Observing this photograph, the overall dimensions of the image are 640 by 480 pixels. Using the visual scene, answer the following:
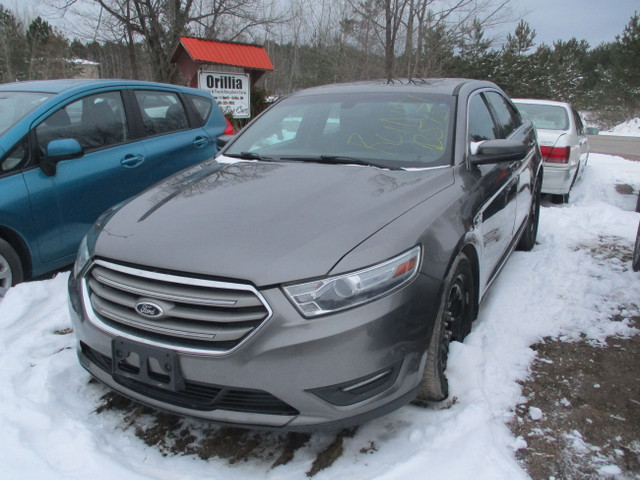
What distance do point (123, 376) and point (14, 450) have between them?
52 centimetres

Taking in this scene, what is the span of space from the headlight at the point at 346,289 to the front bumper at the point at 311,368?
31mm

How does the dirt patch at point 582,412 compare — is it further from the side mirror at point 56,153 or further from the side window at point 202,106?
the side window at point 202,106

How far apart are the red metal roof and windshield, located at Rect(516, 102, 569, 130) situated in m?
5.96

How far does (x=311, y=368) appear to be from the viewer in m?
1.86

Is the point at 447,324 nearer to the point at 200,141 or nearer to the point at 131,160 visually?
the point at 131,160

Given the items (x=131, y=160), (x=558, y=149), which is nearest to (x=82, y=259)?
(x=131, y=160)

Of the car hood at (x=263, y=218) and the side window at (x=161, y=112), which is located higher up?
the side window at (x=161, y=112)

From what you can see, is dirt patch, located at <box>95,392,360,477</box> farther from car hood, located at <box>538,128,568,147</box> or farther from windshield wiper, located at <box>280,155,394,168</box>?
car hood, located at <box>538,128,568,147</box>

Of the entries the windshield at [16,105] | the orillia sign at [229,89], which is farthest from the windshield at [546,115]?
the windshield at [16,105]

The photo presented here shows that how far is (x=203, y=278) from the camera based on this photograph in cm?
192

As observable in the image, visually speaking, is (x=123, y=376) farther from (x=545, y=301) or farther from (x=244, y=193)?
(x=545, y=301)

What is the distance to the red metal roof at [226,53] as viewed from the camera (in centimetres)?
1041

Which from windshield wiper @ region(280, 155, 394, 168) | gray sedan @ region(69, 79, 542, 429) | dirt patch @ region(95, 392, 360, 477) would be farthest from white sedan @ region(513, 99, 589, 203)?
dirt patch @ region(95, 392, 360, 477)

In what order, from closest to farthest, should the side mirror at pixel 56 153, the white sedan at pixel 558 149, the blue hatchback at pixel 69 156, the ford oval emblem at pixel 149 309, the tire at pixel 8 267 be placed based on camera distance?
the ford oval emblem at pixel 149 309, the tire at pixel 8 267, the blue hatchback at pixel 69 156, the side mirror at pixel 56 153, the white sedan at pixel 558 149
